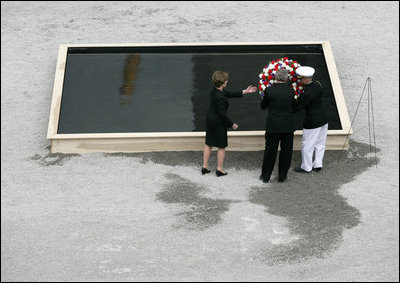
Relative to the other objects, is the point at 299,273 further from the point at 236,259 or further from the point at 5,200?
the point at 5,200

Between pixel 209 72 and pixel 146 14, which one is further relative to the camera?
pixel 146 14

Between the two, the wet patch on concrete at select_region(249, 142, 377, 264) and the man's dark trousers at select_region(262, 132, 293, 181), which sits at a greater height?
the man's dark trousers at select_region(262, 132, 293, 181)

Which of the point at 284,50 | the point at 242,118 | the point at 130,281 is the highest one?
the point at 284,50

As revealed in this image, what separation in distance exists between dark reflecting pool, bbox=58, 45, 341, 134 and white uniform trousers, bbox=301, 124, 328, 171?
588 mm

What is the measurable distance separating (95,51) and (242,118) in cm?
284

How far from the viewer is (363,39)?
38.7 feet

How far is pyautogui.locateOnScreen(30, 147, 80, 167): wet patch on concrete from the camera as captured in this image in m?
8.70

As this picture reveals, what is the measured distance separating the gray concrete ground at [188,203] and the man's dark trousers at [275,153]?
0.57ft

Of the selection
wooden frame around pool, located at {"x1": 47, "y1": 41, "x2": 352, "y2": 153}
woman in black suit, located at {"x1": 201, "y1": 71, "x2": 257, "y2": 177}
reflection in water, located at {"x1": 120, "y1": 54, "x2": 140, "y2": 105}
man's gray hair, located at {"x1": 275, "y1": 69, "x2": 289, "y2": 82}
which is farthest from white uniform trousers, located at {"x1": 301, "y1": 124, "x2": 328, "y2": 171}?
reflection in water, located at {"x1": 120, "y1": 54, "x2": 140, "y2": 105}

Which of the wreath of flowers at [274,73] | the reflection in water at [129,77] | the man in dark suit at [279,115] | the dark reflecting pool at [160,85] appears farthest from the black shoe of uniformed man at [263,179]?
the reflection in water at [129,77]

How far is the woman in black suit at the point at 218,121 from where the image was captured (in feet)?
26.2

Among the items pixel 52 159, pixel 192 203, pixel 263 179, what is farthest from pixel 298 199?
pixel 52 159

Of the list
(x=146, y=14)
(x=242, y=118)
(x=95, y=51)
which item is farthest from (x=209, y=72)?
(x=146, y=14)

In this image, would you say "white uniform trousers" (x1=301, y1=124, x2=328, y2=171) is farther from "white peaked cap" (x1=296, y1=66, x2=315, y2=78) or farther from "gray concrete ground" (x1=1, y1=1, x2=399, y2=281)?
"white peaked cap" (x1=296, y1=66, x2=315, y2=78)
